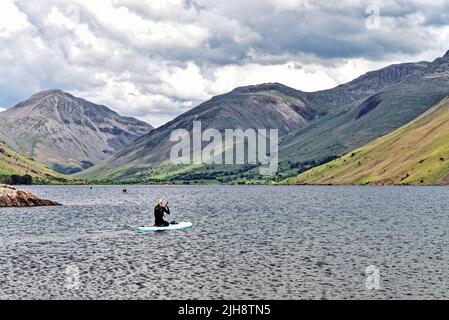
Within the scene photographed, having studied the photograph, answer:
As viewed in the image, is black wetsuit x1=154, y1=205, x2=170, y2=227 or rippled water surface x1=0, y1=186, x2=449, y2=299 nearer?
rippled water surface x1=0, y1=186, x2=449, y2=299

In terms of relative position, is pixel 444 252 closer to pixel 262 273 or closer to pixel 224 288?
pixel 262 273

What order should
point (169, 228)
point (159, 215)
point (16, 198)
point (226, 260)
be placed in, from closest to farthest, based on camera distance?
point (226, 260), point (159, 215), point (169, 228), point (16, 198)

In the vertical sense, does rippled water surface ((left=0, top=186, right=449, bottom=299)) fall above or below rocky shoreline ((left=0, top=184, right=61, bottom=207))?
below

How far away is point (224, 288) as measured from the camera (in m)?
55.1

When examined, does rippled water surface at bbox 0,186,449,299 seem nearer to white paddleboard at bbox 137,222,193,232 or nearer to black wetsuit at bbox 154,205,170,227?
white paddleboard at bbox 137,222,193,232

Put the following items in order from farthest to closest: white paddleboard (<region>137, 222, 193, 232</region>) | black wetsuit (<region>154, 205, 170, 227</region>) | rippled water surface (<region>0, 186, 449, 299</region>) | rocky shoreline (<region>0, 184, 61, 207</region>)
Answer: rocky shoreline (<region>0, 184, 61, 207</region>) < white paddleboard (<region>137, 222, 193, 232</region>) < black wetsuit (<region>154, 205, 170, 227</region>) < rippled water surface (<region>0, 186, 449, 299</region>)

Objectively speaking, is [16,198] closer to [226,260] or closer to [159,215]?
[159,215]

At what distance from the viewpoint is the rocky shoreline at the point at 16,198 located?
162 m

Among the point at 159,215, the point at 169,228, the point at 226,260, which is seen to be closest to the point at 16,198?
the point at 169,228

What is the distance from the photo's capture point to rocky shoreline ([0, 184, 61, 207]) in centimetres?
16162

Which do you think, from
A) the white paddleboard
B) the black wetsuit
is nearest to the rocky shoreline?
the white paddleboard

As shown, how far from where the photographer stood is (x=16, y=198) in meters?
166

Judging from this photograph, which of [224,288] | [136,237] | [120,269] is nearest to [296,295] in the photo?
[224,288]
